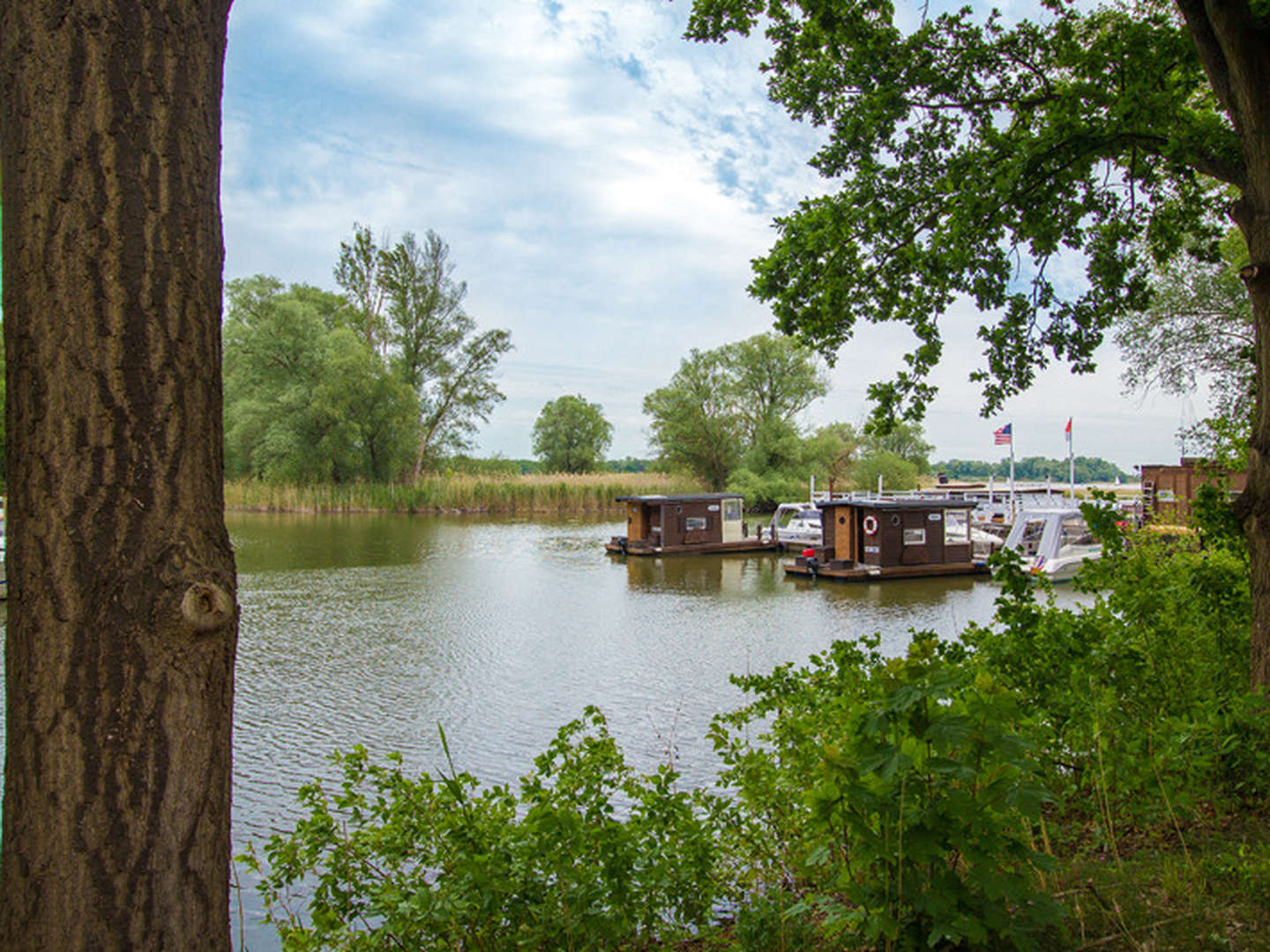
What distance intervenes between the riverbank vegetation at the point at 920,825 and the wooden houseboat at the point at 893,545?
20074 millimetres

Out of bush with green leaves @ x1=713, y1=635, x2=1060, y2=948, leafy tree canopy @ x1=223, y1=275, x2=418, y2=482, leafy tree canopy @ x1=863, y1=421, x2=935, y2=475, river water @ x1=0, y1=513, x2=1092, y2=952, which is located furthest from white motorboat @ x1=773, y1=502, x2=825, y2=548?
leafy tree canopy @ x1=863, y1=421, x2=935, y2=475

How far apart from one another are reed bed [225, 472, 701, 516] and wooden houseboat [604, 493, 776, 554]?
1841 cm

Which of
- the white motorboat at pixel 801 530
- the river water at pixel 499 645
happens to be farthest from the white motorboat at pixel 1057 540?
the white motorboat at pixel 801 530

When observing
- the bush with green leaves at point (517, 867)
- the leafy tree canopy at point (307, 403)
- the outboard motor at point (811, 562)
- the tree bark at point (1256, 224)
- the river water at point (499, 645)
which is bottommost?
the river water at point (499, 645)

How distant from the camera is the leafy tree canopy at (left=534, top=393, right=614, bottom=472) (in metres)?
85.9

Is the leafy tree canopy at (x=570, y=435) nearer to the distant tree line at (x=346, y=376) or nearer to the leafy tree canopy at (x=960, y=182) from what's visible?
the distant tree line at (x=346, y=376)

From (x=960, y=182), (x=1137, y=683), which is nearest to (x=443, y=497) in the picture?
(x=960, y=182)

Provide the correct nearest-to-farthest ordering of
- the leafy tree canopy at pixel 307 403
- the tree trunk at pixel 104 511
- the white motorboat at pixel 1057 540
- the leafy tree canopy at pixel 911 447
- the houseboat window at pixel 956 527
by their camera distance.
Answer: the tree trunk at pixel 104 511 < the white motorboat at pixel 1057 540 < the houseboat window at pixel 956 527 < the leafy tree canopy at pixel 307 403 < the leafy tree canopy at pixel 911 447

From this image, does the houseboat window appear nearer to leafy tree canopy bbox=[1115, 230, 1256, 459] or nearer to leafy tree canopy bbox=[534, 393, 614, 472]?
leafy tree canopy bbox=[1115, 230, 1256, 459]

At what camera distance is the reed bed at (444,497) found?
50.0 metres

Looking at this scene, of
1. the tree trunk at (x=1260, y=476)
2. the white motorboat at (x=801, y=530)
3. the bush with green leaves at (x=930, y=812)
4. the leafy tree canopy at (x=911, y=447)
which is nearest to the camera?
the bush with green leaves at (x=930, y=812)

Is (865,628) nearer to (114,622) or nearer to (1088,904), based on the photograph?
(1088,904)

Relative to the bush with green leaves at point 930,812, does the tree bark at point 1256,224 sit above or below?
above

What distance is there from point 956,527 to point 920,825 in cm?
2587
